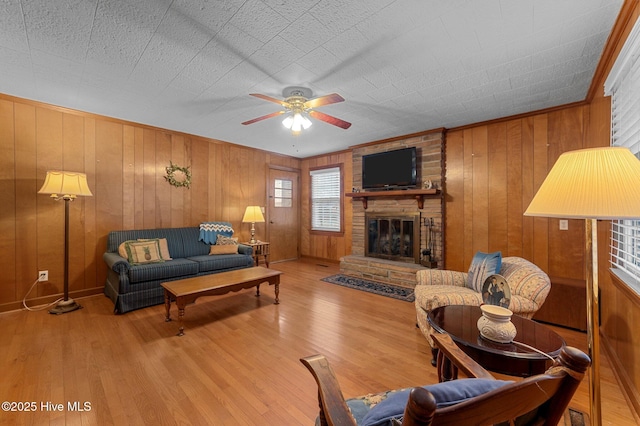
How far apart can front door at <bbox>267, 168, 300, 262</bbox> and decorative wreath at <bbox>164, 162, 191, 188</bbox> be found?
1791 mm

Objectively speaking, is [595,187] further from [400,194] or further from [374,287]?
[400,194]

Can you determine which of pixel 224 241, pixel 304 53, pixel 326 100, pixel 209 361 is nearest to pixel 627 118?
pixel 326 100

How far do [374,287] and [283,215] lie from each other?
2936mm

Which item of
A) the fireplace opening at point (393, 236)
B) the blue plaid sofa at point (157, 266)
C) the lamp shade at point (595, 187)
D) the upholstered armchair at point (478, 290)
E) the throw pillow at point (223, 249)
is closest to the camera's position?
the lamp shade at point (595, 187)

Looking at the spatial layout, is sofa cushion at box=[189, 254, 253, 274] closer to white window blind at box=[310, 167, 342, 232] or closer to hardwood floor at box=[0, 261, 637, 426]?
hardwood floor at box=[0, 261, 637, 426]

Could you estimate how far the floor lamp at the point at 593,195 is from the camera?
0.91 metres

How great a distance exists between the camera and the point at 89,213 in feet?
12.2

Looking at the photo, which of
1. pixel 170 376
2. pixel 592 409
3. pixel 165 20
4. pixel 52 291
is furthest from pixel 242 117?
pixel 592 409

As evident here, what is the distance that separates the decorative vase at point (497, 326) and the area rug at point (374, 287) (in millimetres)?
2209

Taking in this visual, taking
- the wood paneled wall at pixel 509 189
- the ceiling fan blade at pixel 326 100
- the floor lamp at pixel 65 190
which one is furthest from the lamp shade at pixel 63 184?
the wood paneled wall at pixel 509 189

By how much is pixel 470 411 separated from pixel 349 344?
82.6 inches

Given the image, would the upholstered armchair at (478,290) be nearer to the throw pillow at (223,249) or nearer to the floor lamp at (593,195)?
the floor lamp at (593,195)

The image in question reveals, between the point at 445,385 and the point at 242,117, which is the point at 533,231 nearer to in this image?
the point at 445,385

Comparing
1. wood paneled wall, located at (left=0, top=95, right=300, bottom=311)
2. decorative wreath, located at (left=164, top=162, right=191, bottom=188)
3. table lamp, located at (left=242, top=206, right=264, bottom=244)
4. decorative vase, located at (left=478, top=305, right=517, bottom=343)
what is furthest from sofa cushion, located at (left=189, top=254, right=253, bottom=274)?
decorative vase, located at (left=478, top=305, right=517, bottom=343)
